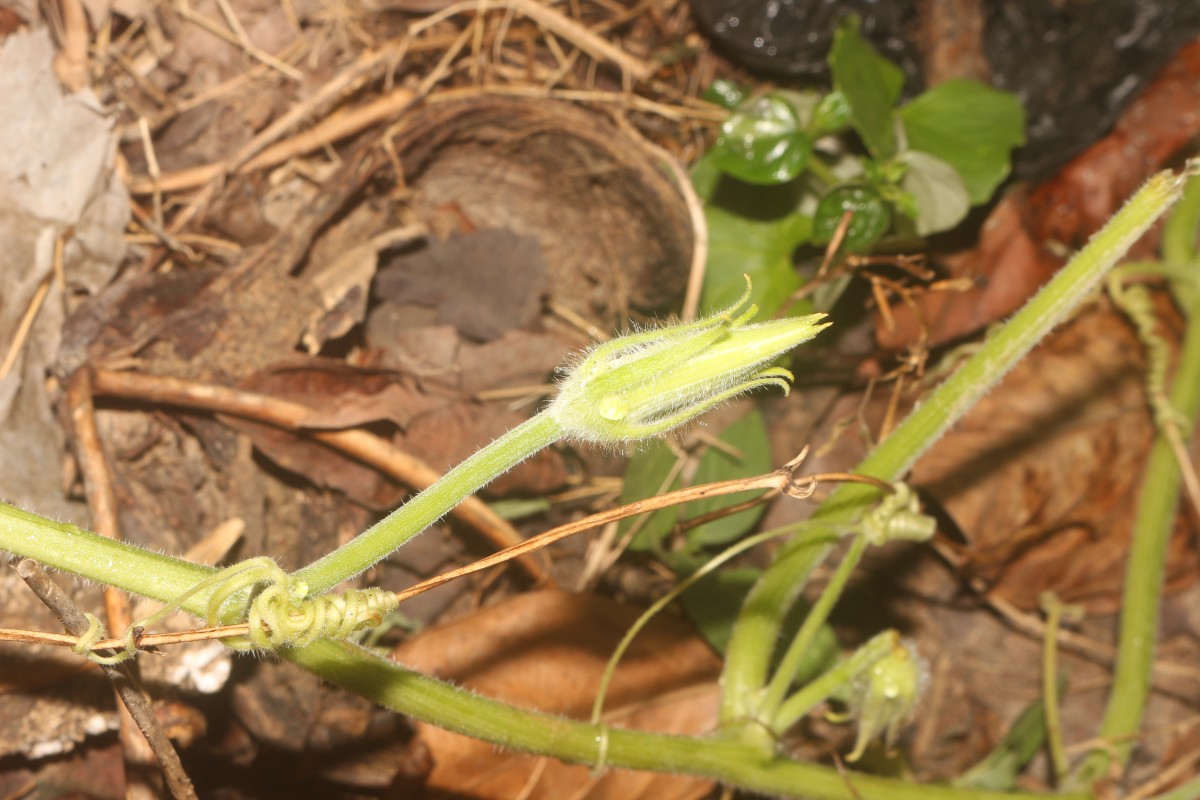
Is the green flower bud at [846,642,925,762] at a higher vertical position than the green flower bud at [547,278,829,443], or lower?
lower

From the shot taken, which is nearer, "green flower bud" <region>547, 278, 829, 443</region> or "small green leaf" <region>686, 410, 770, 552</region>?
"green flower bud" <region>547, 278, 829, 443</region>

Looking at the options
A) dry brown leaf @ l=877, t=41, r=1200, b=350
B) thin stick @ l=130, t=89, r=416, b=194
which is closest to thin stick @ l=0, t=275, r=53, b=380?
thin stick @ l=130, t=89, r=416, b=194

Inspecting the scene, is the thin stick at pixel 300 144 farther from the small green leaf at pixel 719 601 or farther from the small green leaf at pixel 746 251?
the small green leaf at pixel 719 601

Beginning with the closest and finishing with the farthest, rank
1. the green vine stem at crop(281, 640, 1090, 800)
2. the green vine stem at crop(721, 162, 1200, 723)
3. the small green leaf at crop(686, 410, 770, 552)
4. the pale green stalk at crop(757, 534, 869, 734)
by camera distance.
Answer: the green vine stem at crop(281, 640, 1090, 800), the green vine stem at crop(721, 162, 1200, 723), the pale green stalk at crop(757, 534, 869, 734), the small green leaf at crop(686, 410, 770, 552)

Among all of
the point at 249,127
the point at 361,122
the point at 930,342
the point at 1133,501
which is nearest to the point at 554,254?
the point at 361,122

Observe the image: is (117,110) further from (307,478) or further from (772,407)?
(772,407)

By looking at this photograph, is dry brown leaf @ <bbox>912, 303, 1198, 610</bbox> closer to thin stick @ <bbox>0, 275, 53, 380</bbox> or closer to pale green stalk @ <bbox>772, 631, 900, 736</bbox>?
pale green stalk @ <bbox>772, 631, 900, 736</bbox>

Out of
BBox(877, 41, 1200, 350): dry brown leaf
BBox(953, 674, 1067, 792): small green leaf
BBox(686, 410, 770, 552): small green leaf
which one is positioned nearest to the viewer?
BBox(686, 410, 770, 552): small green leaf
